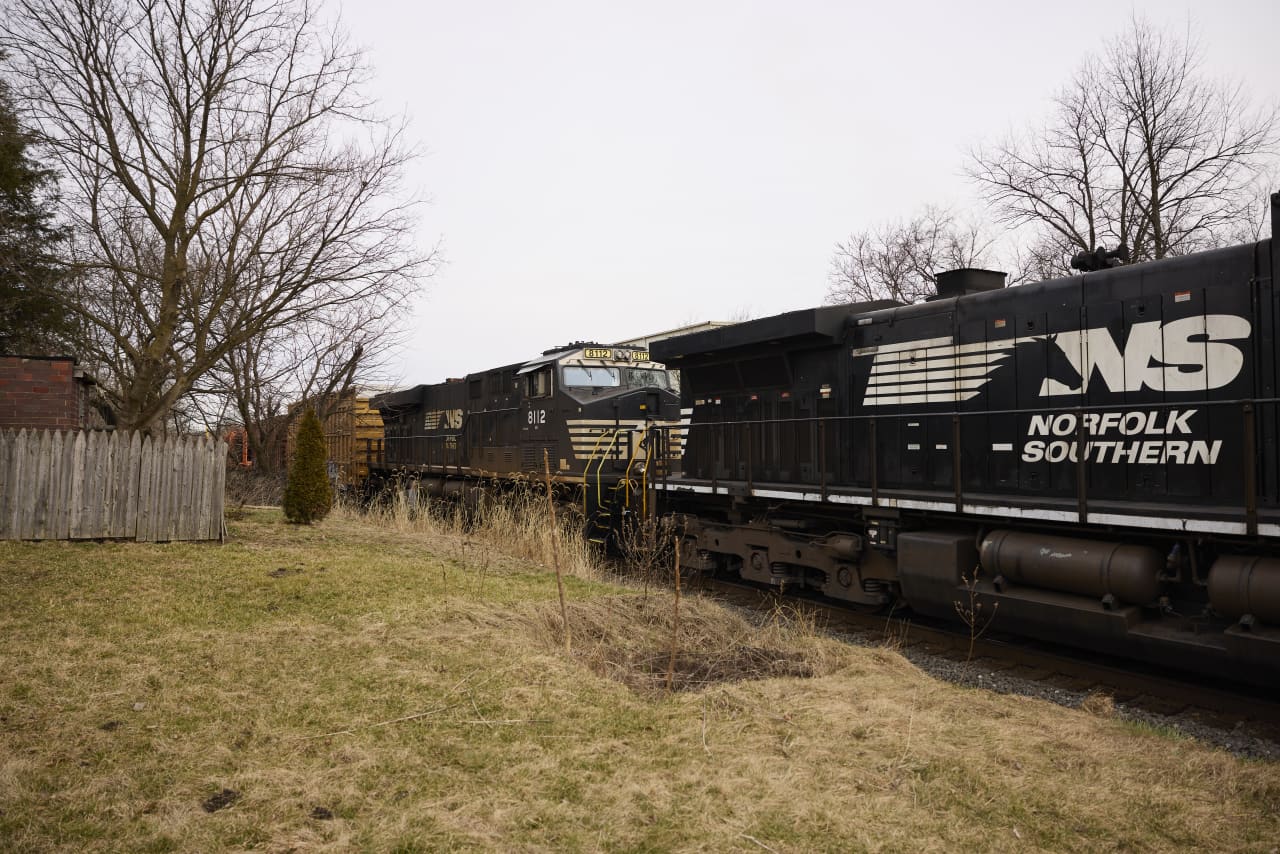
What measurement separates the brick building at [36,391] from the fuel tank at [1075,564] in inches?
576

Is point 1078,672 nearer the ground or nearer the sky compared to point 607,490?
nearer the ground

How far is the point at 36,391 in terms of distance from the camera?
1377cm

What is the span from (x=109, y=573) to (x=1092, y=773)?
924 cm

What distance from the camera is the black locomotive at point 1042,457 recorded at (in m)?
6.19

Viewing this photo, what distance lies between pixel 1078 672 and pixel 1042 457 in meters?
1.95

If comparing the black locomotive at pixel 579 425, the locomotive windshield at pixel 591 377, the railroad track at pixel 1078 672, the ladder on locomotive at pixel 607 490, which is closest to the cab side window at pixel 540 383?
the black locomotive at pixel 579 425

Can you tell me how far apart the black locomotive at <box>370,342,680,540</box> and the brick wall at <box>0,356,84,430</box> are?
781 cm

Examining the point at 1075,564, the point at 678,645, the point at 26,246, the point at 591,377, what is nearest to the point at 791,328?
the point at 1075,564

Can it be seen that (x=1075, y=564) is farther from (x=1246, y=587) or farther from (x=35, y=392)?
(x=35, y=392)

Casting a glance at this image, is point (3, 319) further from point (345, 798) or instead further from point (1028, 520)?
point (1028, 520)

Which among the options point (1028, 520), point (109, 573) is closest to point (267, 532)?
point (109, 573)

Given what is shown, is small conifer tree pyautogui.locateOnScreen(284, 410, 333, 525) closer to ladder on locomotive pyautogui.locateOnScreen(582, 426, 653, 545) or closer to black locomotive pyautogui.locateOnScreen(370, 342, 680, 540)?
black locomotive pyautogui.locateOnScreen(370, 342, 680, 540)

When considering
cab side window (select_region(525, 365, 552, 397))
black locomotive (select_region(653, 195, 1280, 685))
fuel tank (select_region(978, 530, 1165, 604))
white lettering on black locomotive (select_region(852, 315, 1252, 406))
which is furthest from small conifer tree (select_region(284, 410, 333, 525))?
fuel tank (select_region(978, 530, 1165, 604))

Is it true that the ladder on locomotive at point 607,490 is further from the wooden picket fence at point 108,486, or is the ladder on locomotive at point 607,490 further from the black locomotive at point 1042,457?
the wooden picket fence at point 108,486
